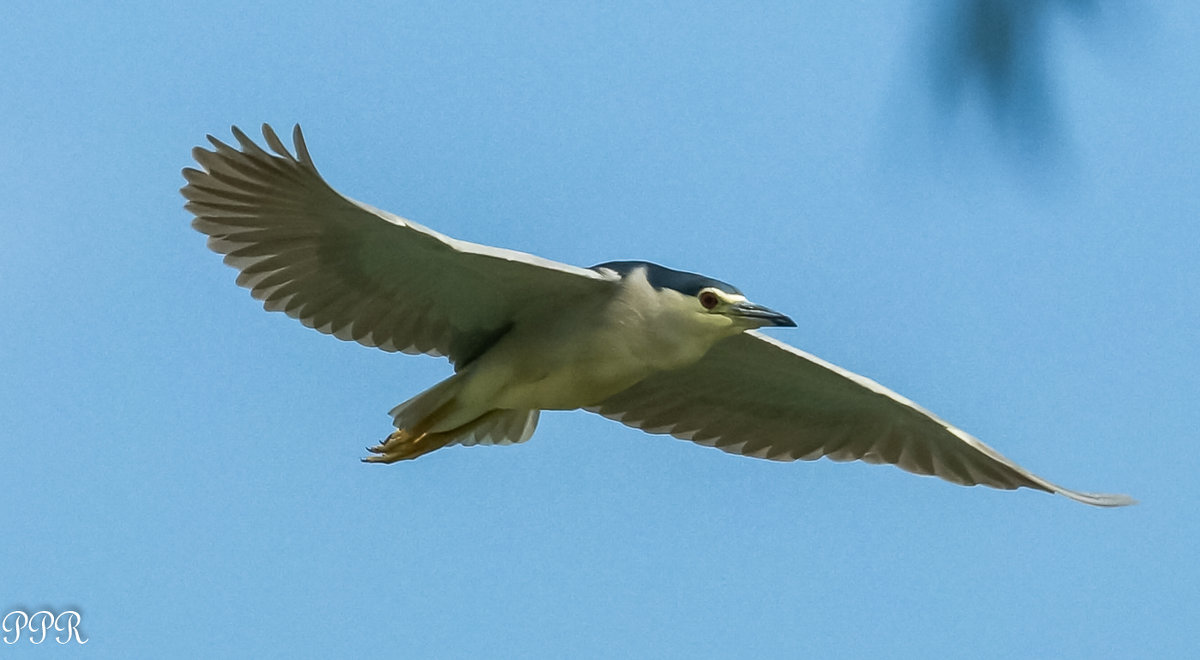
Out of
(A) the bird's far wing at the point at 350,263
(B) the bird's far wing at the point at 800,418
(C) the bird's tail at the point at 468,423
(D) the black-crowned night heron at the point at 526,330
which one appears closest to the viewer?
(A) the bird's far wing at the point at 350,263

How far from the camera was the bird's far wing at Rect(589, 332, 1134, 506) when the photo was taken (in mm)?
6809

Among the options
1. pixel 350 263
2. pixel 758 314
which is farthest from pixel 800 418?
pixel 350 263

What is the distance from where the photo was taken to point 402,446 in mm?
6473

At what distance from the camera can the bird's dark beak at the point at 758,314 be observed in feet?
19.2

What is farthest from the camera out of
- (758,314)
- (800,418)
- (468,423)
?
(800,418)

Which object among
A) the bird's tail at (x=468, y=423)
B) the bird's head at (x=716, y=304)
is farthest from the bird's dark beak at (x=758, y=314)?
the bird's tail at (x=468, y=423)

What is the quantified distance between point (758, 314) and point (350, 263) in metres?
1.73

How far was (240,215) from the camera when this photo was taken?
6059 millimetres

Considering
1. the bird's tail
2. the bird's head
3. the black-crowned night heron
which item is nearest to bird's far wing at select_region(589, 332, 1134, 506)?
the black-crowned night heron

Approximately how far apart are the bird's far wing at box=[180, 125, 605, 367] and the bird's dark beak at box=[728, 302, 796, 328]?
0.56 meters

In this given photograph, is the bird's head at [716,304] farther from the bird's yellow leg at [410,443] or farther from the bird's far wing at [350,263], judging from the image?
the bird's yellow leg at [410,443]

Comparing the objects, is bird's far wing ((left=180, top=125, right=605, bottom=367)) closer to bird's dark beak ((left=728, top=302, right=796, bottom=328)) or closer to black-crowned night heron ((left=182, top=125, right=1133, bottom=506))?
black-crowned night heron ((left=182, top=125, right=1133, bottom=506))

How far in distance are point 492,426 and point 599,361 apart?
3.04 ft

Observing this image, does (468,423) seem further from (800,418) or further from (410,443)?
(800,418)
